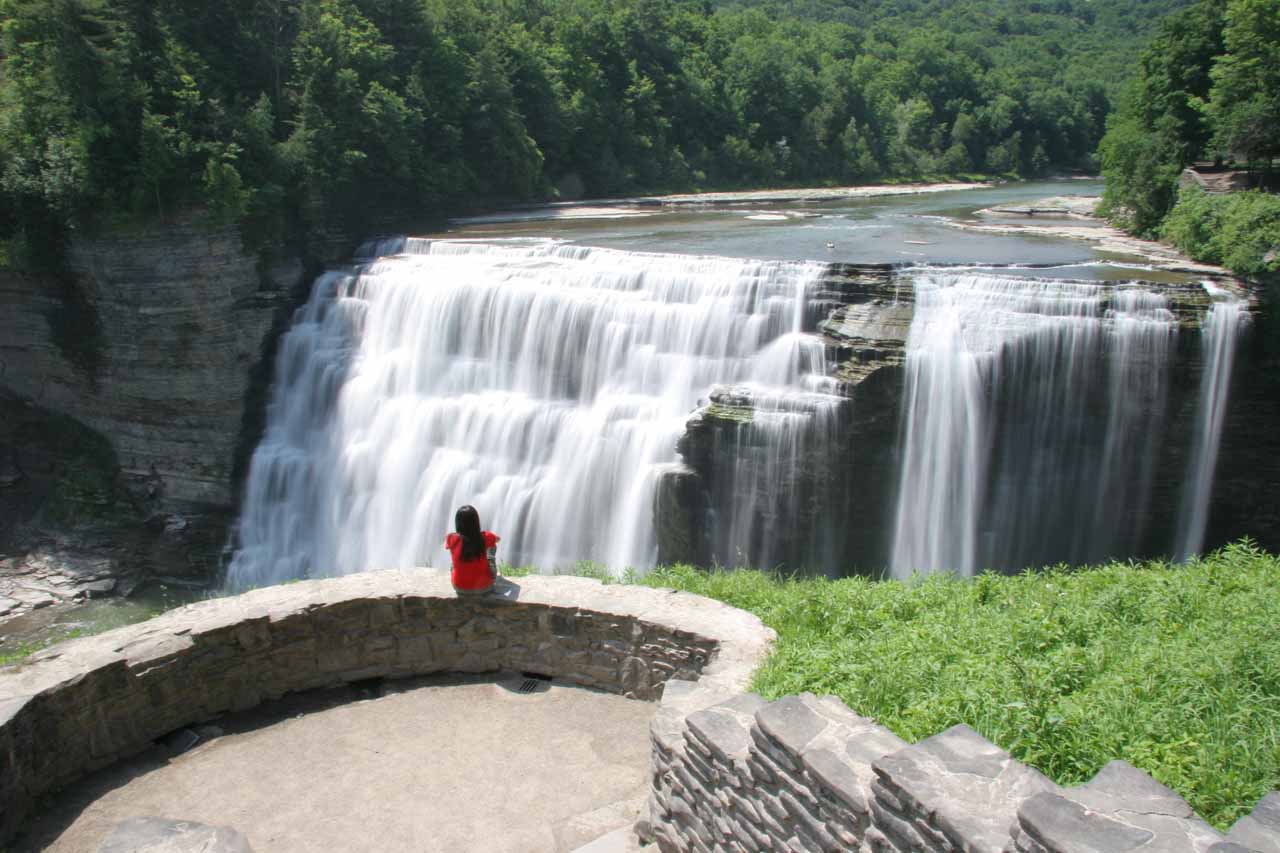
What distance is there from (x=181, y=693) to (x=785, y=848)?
4591mm

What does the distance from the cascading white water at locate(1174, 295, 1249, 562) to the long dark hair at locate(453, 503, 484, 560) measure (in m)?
9.98

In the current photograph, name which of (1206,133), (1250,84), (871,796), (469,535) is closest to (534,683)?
(469,535)

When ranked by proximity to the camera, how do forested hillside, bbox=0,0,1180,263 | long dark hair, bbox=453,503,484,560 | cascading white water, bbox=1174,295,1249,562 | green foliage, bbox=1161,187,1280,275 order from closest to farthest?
1. long dark hair, bbox=453,503,484,560
2. cascading white water, bbox=1174,295,1249,562
3. green foliage, bbox=1161,187,1280,275
4. forested hillside, bbox=0,0,1180,263

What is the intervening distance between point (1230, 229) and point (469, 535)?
44.9 ft

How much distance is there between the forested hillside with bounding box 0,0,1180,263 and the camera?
1805 centimetres

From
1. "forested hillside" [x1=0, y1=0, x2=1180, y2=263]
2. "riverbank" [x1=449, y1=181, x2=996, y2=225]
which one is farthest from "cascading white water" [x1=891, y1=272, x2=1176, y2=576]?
"riverbank" [x1=449, y1=181, x2=996, y2=225]

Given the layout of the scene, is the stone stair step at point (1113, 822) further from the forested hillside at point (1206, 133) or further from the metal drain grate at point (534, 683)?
the forested hillside at point (1206, 133)

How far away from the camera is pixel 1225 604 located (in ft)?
19.5

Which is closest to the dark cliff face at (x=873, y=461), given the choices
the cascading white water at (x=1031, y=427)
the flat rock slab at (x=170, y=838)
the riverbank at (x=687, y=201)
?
the cascading white water at (x=1031, y=427)

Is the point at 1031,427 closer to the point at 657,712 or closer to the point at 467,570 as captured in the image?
the point at 467,570

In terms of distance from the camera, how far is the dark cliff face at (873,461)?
12711mm

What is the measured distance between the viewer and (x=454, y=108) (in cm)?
2844

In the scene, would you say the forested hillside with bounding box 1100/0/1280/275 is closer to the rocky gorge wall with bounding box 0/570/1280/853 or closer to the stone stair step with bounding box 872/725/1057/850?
the rocky gorge wall with bounding box 0/570/1280/853

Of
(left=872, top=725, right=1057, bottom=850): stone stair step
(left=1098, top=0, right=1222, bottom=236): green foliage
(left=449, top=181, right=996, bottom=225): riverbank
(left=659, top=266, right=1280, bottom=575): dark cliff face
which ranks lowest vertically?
(left=659, top=266, right=1280, bottom=575): dark cliff face
